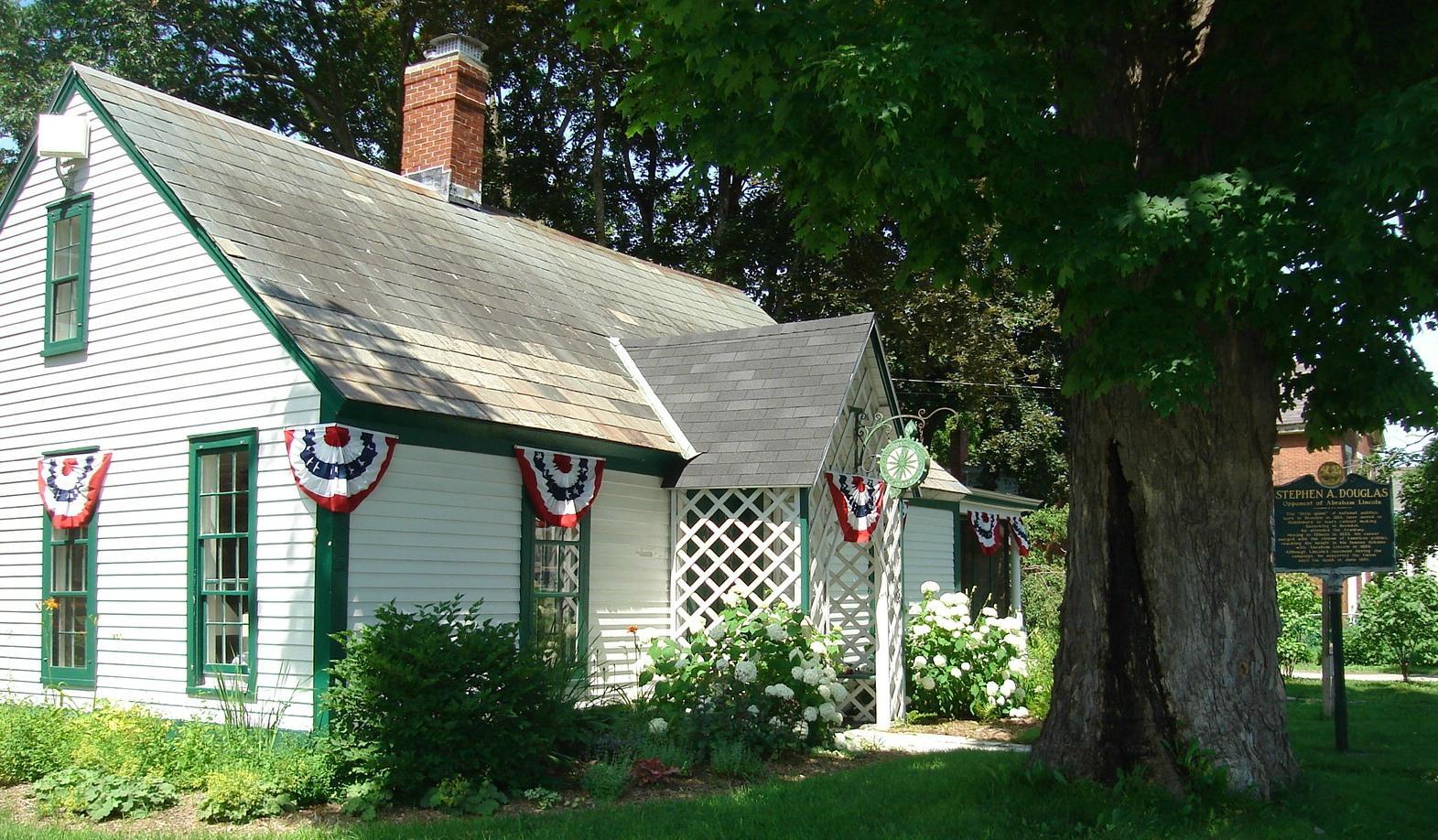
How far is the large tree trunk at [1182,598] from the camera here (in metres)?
8.22

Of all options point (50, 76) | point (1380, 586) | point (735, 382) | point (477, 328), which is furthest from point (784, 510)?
point (50, 76)

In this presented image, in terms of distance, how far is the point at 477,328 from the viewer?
41.9ft

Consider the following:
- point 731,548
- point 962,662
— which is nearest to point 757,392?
point 731,548

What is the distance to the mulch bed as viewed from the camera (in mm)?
8078

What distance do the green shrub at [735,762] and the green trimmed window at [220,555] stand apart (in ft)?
12.8

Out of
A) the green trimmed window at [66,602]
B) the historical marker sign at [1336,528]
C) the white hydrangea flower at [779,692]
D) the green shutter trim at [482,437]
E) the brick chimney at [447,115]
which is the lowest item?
the white hydrangea flower at [779,692]

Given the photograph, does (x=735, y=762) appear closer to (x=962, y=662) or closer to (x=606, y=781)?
(x=606, y=781)

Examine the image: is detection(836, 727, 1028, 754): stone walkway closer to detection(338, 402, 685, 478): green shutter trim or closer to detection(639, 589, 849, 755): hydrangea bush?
detection(639, 589, 849, 755): hydrangea bush

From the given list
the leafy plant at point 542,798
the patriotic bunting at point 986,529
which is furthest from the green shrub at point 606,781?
the patriotic bunting at point 986,529

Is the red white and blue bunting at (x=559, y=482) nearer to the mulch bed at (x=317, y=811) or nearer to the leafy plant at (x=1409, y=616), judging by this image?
the mulch bed at (x=317, y=811)

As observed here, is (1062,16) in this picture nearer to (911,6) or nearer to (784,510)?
(911,6)

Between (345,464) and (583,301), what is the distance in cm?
680

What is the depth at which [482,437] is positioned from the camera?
11.2 metres

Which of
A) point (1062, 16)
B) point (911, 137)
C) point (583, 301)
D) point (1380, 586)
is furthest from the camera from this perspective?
point (1380, 586)
